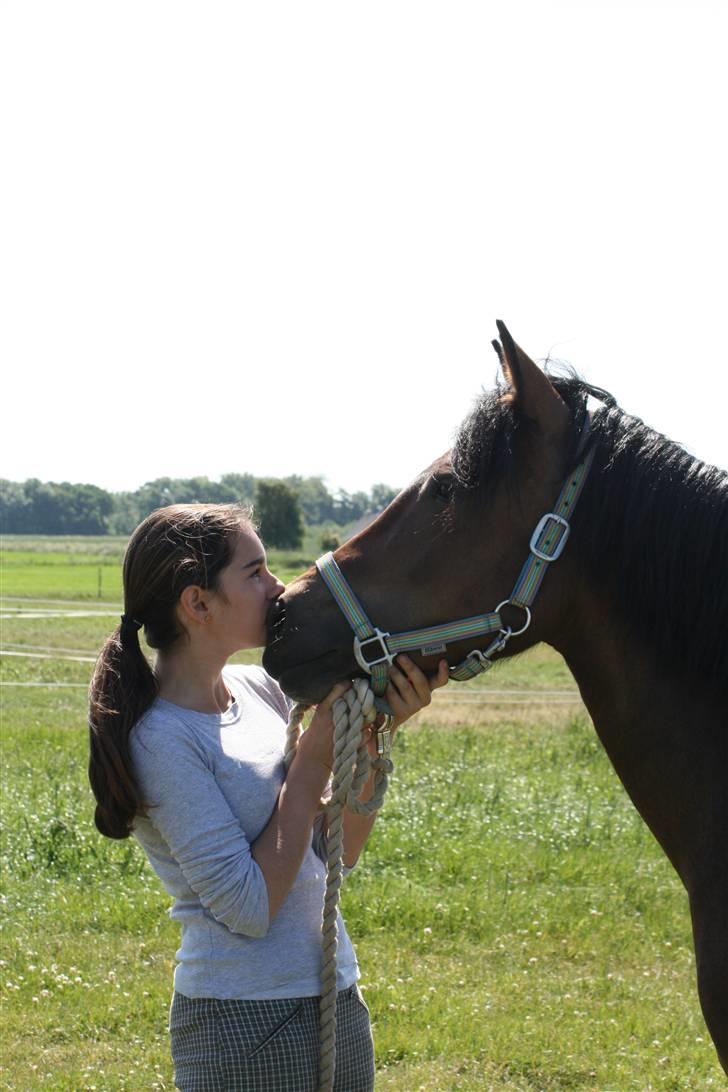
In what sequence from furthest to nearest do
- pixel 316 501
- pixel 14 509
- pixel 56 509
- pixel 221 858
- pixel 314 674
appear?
1. pixel 316 501
2. pixel 56 509
3. pixel 14 509
4. pixel 314 674
5. pixel 221 858

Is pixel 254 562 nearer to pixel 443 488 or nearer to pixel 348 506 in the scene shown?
pixel 443 488

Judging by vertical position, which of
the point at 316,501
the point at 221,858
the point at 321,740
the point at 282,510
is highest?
the point at 316,501

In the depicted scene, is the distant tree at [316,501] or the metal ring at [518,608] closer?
the metal ring at [518,608]

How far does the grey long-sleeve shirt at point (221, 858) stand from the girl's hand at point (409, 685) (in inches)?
11.9

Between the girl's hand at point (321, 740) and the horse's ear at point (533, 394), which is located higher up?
the horse's ear at point (533, 394)

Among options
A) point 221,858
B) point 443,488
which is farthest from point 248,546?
point 221,858

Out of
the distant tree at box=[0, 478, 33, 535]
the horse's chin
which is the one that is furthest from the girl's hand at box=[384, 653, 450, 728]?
the distant tree at box=[0, 478, 33, 535]

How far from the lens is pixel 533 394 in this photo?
90.5 inches

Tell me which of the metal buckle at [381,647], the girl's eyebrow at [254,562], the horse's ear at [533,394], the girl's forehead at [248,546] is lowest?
the metal buckle at [381,647]

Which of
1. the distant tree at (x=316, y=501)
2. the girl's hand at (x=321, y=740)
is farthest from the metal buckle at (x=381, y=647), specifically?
the distant tree at (x=316, y=501)

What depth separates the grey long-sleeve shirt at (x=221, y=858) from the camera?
2.13 metres

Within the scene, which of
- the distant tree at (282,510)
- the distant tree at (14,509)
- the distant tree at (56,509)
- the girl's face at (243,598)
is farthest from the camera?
the distant tree at (282,510)

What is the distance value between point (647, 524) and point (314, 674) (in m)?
0.81

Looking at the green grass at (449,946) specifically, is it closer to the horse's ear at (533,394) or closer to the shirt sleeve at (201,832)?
the shirt sleeve at (201,832)
